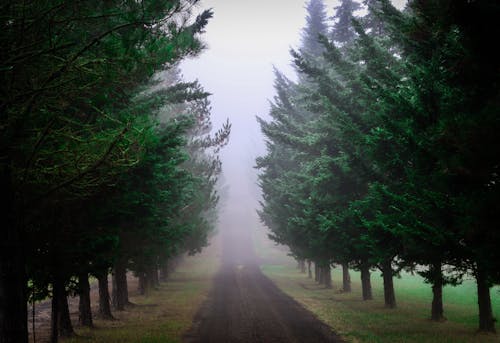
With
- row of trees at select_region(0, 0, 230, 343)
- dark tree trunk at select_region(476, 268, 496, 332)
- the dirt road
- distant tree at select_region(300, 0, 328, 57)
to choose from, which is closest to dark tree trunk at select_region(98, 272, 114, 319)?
the dirt road

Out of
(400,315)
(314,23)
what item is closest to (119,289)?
(400,315)

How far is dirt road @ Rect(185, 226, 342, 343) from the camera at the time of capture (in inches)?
573

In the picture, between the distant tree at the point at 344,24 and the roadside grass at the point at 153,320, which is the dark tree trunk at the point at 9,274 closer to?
the roadside grass at the point at 153,320

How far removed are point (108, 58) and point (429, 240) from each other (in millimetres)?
8698

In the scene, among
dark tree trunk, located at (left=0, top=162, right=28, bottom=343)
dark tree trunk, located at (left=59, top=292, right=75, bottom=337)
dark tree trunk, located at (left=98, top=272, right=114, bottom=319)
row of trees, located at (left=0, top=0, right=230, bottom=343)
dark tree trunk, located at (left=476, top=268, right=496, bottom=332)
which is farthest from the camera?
dark tree trunk, located at (left=98, top=272, right=114, bottom=319)

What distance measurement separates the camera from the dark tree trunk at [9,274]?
872 cm

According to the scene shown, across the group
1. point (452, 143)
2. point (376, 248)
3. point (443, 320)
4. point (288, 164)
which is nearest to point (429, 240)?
point (452, 143)

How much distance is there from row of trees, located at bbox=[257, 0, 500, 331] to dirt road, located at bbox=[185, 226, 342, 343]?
351cm

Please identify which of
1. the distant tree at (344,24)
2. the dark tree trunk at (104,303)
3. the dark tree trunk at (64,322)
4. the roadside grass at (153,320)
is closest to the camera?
the dark tree trunk at (64,322)

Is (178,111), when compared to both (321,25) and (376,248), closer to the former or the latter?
(321,25)

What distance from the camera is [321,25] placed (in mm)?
39969

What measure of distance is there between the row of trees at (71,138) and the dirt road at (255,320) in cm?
470

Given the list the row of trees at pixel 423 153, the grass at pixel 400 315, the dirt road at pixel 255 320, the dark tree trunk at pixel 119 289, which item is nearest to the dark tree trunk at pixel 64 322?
the dirt road at pixel 255 320

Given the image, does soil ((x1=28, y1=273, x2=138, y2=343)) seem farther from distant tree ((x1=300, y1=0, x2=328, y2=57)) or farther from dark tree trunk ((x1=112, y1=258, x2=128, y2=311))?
distant tree ((x1=300, y1=0, x2=328, y2=57))
